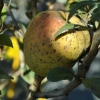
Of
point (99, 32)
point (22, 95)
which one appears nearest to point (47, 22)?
point (99, 32)

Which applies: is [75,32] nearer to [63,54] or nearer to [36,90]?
[63,54]

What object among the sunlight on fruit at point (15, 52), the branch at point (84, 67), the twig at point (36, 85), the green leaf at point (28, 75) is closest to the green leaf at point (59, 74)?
the branch at point (84, 67)

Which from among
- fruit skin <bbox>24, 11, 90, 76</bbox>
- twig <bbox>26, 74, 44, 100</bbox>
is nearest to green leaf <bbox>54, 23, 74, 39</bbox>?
fruit skin <bbox>24, 11, 90, 76</bbox>

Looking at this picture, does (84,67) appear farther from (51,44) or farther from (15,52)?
(15,52)

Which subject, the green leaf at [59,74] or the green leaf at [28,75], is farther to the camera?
the green leaf at [28,75]

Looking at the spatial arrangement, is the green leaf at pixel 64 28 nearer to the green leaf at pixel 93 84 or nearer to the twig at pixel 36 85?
the green leaf at pixel 93 84

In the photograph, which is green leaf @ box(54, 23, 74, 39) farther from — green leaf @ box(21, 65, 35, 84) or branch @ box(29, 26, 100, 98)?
green leaf @ box(21, 65, 35, 84)
